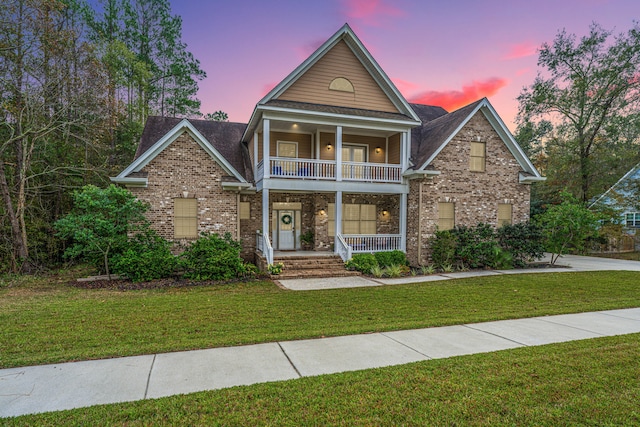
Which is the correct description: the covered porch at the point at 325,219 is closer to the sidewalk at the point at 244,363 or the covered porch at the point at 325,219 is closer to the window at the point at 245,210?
the window at the point at 245,210

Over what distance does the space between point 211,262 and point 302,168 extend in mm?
5279

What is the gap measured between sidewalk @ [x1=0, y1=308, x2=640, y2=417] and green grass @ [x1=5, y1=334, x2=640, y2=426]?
24 cm

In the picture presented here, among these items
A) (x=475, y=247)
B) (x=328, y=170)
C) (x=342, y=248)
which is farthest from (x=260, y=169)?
(x=475, y=247)

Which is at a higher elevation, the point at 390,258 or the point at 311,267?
the point at 390,258

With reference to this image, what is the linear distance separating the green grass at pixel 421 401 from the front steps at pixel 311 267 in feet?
23.9

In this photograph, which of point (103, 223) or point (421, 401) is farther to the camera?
point (103, 223)

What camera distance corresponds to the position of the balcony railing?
1298cm

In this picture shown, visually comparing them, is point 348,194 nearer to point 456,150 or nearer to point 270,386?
point 456,150

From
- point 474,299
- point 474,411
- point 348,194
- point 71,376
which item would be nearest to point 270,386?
point 474,411

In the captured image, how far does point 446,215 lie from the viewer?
1396cm

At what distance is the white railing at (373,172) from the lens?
13.9 metres

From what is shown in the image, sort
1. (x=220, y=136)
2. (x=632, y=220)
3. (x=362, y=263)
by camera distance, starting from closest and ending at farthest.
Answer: (x=362, y=263) < (x=220, y=136) < (x=632, y=220)

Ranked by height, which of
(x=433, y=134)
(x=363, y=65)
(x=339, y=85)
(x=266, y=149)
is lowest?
(x=266, y=149)

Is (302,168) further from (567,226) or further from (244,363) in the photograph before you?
(567,226)
